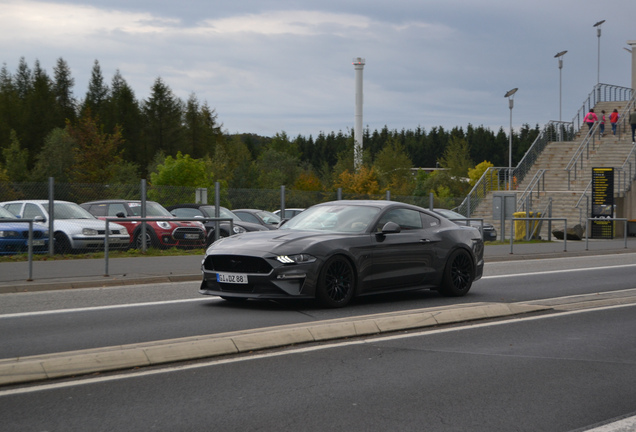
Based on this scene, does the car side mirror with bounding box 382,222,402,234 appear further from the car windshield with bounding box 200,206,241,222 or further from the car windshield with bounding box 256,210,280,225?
the car windshield with bounding box 256,210,280,225

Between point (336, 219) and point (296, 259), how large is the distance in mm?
1460

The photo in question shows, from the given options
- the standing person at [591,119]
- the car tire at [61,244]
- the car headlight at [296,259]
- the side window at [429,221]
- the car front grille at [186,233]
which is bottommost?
the car tire at [61,244]

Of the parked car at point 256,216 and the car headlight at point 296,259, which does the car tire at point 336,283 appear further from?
the parked car at point 256,216

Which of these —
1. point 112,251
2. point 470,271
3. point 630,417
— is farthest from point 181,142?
point 630,417

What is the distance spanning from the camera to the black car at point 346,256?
33.4ft

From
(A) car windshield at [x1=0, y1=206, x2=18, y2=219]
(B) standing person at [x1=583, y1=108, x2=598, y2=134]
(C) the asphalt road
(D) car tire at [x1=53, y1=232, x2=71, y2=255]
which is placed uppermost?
(B) standing person at [x1=583, y1=108, x2=598, y2=134]

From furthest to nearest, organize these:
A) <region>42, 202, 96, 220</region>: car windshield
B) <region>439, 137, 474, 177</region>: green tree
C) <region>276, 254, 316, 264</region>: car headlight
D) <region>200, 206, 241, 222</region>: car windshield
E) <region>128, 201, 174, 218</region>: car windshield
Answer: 1. <region>439, 137, 474, 177</region>: green tree
2. <region>200, 206, 241, 222</region>: car windshield
3. <region>128, 201, 174, 218</region>: car windshield
4. <region>42, 202, 96, 220</region>: car windshield
5. <region>276, 254, 316, 264</region>: car headlight

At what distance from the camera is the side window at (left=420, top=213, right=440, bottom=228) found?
12.2 m

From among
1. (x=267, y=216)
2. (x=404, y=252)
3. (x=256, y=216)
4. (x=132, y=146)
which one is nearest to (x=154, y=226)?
(x=256, y=216)

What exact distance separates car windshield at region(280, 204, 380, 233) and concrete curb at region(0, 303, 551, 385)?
1.89 m

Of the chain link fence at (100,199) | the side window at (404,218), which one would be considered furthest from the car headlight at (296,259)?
the chain link fence at (100,199)

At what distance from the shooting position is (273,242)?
34.2ft

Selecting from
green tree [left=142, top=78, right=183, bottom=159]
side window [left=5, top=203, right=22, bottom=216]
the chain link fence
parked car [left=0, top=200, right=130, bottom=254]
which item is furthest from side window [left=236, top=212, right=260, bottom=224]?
green tree [left=142, top=78, right=183, bottom=159]

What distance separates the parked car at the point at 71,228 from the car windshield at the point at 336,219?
814 cm
